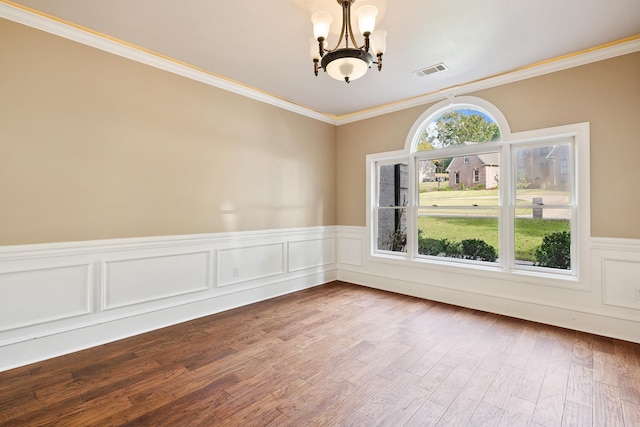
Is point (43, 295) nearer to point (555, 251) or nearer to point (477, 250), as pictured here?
point (477, 250)

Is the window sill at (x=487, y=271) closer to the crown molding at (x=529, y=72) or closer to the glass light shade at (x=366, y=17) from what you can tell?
the crown molding at (x=529, y=72)

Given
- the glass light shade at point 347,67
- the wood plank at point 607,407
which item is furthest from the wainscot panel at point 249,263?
the wood plank at point 607,407

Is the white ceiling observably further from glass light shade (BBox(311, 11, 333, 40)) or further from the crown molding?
glass light shade (BBox(311, 11, 333, 40))

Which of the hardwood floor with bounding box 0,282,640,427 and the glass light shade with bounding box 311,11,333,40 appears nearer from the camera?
the hardwood floor with bounding box 0,282,640,427

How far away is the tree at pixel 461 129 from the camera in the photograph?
12.5 feet

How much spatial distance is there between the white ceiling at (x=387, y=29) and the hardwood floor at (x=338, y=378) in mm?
2857

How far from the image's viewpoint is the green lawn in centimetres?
345

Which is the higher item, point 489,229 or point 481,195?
point 481,195

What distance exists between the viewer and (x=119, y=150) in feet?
9.53

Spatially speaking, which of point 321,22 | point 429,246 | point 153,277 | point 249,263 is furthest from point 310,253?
point 321,22

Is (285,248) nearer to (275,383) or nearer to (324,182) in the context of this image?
(324,182)

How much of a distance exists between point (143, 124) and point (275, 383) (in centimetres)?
276

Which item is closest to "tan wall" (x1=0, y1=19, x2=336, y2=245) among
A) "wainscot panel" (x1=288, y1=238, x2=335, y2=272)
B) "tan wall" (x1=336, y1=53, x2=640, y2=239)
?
"wainscot panel" (x1=288, y1=238, x2=335, y2=272)

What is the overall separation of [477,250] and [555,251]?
81 centimetres
